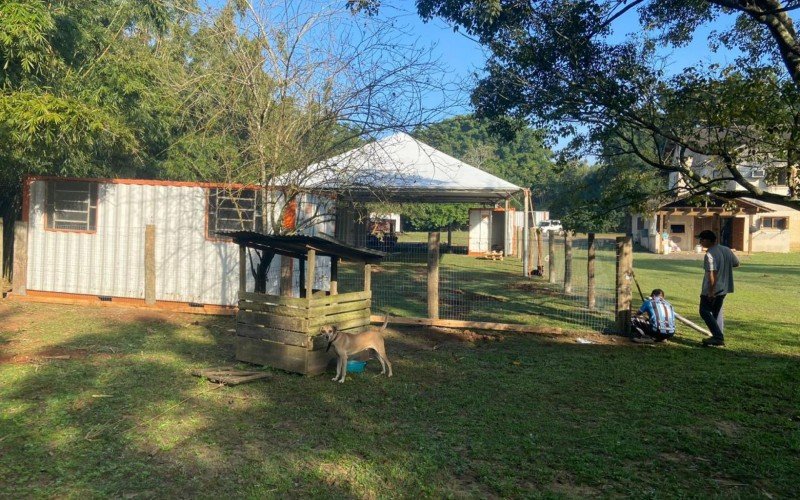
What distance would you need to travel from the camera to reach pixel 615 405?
6340 mm

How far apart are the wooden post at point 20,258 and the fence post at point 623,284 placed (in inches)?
422

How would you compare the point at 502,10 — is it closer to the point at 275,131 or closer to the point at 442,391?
the point at 275,131

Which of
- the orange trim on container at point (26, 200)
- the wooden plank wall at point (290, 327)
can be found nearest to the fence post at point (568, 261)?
the wooden plank wall at point (290, 327)

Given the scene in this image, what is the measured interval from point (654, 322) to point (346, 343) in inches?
196

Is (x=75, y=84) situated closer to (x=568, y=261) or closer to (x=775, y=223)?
(x=568, y=261)

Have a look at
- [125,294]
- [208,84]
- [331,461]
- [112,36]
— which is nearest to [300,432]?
[331,461]

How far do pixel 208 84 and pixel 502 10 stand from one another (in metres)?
4.26

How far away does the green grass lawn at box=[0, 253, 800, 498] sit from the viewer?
441 centimetres

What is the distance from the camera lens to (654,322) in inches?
371

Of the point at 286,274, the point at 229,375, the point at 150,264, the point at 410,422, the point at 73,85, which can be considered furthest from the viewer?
the point at 73,85

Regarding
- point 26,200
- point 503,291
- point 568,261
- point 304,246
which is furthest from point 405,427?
point 503,291

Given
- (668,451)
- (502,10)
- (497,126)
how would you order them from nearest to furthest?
(668,451)
(502,10)
(497,126)

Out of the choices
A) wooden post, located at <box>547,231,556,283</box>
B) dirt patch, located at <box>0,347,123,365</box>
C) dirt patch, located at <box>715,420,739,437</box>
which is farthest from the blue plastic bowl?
wooden post, located at <box>547,231,556,283</box>

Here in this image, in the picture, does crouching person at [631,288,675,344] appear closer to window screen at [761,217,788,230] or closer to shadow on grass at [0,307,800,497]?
shadow on grass at [0,307,800,497]
